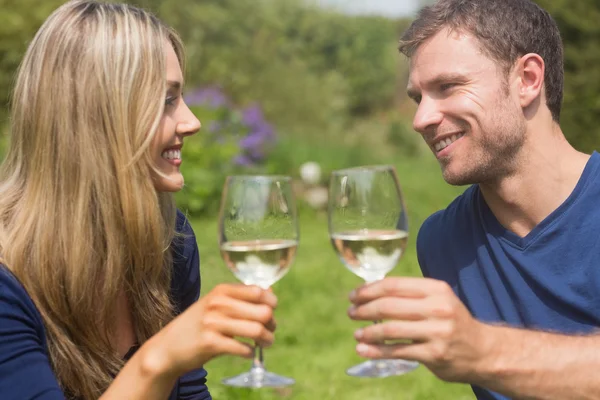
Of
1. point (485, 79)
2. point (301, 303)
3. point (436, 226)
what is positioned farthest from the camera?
point (301, 303)

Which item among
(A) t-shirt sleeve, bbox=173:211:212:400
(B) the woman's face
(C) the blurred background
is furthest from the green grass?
(B) the woman's face

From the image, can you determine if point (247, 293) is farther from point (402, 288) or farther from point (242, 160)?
point (242, 160)

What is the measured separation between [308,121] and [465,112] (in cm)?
1466

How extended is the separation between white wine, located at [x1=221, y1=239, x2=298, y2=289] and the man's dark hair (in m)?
1.29

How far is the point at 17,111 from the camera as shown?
7.52ft

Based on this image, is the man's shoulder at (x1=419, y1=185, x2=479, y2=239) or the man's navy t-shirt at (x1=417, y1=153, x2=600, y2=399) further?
the man's shoulder at (x1=419, y1=185, x2=479, y2=239)

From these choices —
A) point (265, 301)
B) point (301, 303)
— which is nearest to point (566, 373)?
point (265, 301)

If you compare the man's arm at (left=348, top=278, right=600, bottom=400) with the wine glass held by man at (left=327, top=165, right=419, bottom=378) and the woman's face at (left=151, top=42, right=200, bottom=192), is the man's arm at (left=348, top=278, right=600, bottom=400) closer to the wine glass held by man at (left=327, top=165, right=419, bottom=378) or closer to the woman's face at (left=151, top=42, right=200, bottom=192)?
the wine glass held by man at (left=327, top=165, right=419, bottom=378)

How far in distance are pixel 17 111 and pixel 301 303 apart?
4589 millimetres

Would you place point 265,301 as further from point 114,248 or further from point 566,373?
point 114,248

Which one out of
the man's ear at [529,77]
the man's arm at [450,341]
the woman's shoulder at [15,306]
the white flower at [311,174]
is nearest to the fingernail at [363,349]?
the man's arm at [450,341]

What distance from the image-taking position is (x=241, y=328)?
152cm

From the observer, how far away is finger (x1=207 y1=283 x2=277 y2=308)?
1535mm

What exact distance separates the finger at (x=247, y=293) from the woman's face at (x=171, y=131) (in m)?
0.83
